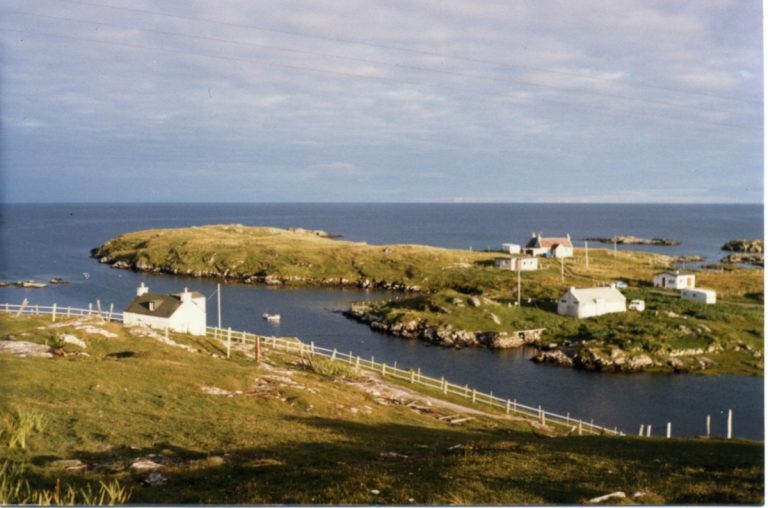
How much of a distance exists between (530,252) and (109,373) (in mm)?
132766

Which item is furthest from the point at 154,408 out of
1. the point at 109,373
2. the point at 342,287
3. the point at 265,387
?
the point at 342,287

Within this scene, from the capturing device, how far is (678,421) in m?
56.5

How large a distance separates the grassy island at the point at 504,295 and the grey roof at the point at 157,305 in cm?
3753

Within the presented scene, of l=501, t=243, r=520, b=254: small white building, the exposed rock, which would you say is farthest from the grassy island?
the exposed rock

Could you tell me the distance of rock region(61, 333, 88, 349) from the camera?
136ft

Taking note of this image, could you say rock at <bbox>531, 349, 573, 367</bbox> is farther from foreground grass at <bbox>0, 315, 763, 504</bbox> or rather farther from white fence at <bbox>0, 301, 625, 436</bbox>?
foreground grass at <bbox>0, 315, 763, 504</bbox>

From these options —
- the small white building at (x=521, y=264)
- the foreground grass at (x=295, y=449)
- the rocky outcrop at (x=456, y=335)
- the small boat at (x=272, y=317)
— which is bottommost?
the rocky outcrop at (x=456, y=335)

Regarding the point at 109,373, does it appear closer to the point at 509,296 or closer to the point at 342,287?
the point at 509,296

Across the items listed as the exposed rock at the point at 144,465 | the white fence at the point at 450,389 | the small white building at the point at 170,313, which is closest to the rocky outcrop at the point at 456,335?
the white fence at the point at 450,389

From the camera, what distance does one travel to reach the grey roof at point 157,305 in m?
60.0

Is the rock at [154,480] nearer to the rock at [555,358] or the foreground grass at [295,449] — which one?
the foreground grass at [295,449]

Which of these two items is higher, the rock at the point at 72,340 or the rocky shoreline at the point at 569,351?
the rock at the point at 72,340

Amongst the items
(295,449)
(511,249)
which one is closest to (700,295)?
(511,249)

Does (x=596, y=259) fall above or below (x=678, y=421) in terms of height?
above
